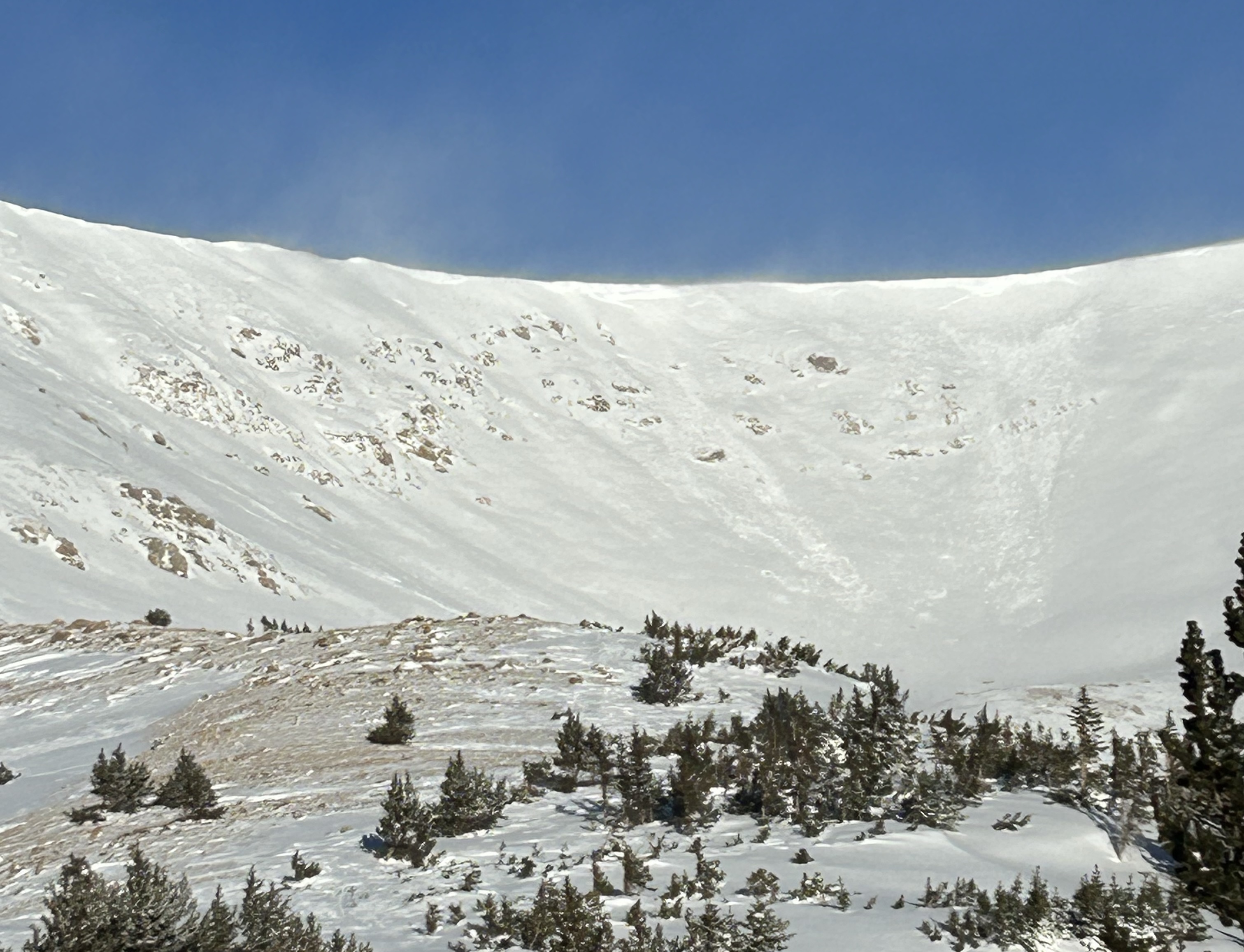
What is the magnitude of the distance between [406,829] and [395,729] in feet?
12.6

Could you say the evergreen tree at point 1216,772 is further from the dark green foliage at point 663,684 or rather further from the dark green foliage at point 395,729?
the dark green foliage at point 395,729

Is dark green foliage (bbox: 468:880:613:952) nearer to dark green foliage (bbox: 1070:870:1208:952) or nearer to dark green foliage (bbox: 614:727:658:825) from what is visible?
dark green foliage (bbox: 614:727:658:825)

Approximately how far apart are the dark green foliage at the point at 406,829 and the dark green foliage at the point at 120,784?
369cm

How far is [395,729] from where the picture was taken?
13.8 m

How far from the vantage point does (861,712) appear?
12.0 m

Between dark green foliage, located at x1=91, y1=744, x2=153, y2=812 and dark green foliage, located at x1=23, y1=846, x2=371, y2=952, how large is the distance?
435 cm

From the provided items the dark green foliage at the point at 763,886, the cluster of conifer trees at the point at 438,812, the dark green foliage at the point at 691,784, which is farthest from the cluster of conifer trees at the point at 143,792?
the dark green foliage at the point at 763,886

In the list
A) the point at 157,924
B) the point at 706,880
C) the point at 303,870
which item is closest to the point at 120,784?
the point at 303,870

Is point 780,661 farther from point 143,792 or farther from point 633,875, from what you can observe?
point 143,792

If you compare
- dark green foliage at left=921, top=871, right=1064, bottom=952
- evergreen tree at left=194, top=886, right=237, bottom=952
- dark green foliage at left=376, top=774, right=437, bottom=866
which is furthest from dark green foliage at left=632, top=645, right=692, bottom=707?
evergreen tree at left=194, top=886, right=237, bottom=952

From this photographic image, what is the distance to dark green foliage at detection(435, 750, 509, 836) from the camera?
35.3ft

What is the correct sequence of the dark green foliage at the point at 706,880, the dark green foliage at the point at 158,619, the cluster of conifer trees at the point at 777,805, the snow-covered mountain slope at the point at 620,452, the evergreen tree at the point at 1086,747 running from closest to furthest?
the cluster of conifer trees at the point at 777,805, the dark green foliage at the point at 706,880, the evergreen tree at the point at 1086,747, the dark green foliage at the point at 158,619, the snow-covered mountain slope at the point at 620,452

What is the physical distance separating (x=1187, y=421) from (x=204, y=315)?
6479 centimetres

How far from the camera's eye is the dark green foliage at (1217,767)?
632 centimetres
